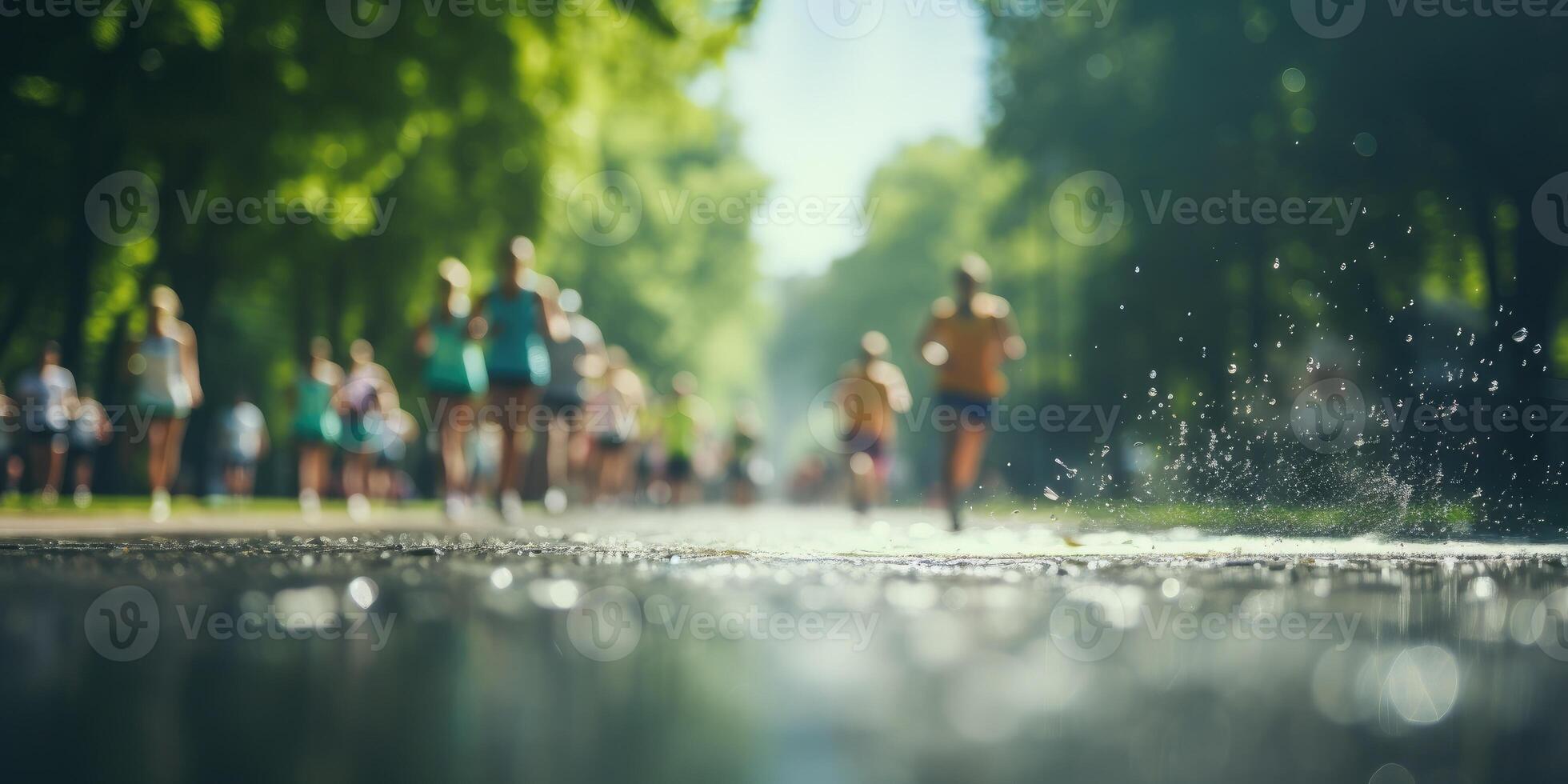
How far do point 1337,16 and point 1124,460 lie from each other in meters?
19.3

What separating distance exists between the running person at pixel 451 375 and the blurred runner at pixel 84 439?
709 cm

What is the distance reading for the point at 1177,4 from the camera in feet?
81.0

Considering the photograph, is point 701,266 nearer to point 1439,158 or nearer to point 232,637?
point 1439,158

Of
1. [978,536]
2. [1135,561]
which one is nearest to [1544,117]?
[978,536]

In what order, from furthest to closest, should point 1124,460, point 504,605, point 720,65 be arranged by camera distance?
point 1124,460 < point 720,65 < point 504,605
